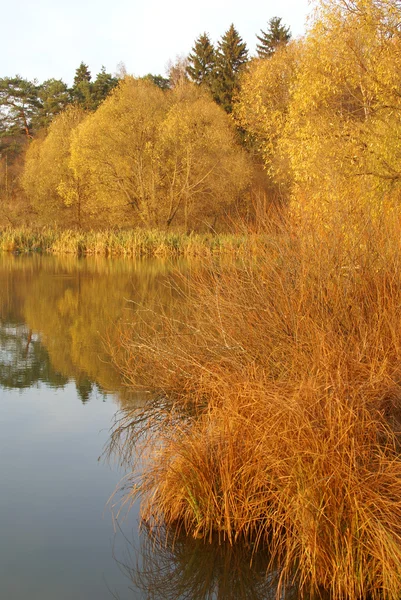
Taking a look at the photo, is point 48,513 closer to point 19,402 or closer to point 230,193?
point 19,402

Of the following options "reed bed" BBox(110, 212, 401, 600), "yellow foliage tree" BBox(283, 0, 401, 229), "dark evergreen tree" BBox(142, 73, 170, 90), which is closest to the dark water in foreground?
"reed bed" BBox(110, 212, 401, 600)

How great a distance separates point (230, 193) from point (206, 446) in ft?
93.3

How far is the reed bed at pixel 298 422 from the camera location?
11.4 feet

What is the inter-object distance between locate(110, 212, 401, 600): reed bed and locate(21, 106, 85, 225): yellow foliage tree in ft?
101

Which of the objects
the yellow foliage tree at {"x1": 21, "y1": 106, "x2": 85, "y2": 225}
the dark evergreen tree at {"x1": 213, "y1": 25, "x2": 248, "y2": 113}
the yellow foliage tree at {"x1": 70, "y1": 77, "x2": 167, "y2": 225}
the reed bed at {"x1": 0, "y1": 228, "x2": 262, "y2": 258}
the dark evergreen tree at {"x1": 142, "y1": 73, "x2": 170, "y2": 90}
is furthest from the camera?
the dark evergreen tree at {"x1": 142, "y1": 73, "x2": 170, "y2": 90}

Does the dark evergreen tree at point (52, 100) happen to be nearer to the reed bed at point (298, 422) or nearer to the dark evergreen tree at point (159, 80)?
the dark evergreen tree at point (159, 80)

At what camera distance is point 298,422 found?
3768mm

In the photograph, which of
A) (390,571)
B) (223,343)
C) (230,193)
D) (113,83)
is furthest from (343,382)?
(113,83)

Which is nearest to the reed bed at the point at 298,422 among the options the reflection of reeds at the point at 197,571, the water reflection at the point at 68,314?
the reflection of reeds at the point at 197,571

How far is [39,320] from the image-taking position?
43.0 feet

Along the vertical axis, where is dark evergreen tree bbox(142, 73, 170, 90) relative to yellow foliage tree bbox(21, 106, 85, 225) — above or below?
above

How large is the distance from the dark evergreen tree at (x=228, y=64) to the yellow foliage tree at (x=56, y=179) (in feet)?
41.2

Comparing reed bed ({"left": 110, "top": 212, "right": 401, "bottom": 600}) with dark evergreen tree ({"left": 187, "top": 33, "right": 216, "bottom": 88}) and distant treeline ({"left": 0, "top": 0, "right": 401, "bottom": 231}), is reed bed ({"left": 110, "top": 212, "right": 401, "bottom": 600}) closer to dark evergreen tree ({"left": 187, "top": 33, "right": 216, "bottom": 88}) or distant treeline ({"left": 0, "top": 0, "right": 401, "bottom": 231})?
distant treeline ({"left": 0, "top": 0, "right": 401, "bottom": 231})

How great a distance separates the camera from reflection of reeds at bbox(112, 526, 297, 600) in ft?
12.8
